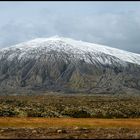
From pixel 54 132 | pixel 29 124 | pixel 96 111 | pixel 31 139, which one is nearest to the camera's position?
pixel 31 139

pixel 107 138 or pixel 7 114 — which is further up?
pixel 107 138

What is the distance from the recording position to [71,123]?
5172 cm

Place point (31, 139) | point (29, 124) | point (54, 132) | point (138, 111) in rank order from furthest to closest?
point (138, 111) → point (29, 124) → point (54, 132) → point (31, 139)

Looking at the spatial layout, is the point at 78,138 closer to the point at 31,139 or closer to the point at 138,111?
the point at 31,139

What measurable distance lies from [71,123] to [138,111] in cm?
3933

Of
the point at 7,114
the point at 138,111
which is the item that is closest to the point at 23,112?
the point at 7,114

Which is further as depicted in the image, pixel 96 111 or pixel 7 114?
pixel 96 111

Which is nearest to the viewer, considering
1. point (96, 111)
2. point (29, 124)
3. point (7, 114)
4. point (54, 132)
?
point (54, 132)

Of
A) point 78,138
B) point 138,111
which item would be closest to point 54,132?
point 78,138

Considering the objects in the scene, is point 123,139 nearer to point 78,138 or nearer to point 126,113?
point 78,138

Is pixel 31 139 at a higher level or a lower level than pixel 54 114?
higher

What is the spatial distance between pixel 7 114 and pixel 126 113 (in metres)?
25.7

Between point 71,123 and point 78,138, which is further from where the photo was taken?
point 71,123

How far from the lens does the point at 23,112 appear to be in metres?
70.4
